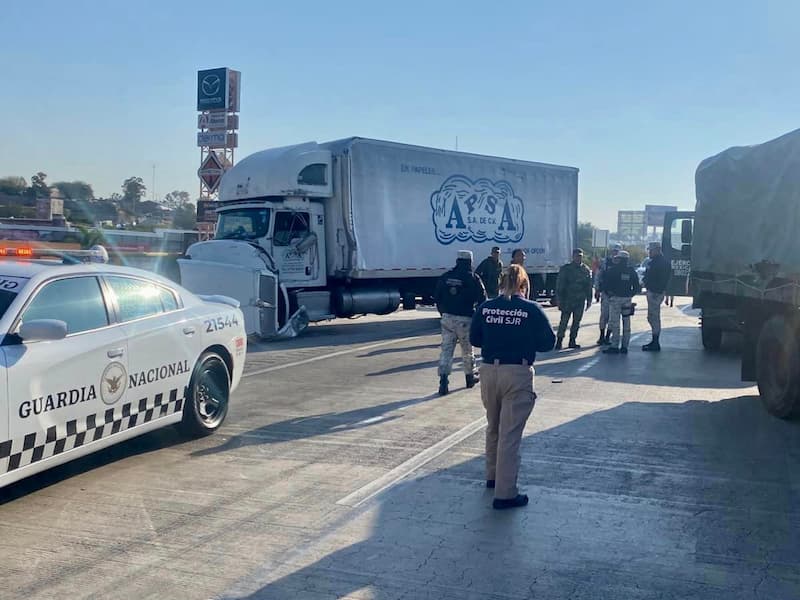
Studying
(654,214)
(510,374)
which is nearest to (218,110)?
(510,374)

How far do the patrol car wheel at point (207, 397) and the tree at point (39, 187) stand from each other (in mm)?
26741

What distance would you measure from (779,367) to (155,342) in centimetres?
631

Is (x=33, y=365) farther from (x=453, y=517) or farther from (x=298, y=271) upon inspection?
(x=298, y=271)

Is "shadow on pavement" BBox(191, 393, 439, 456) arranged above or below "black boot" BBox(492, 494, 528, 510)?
below

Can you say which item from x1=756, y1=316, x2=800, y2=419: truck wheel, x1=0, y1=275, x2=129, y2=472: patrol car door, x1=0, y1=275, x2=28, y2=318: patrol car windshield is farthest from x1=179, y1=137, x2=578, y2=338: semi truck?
x1=0, y1=275, x2=28, y2=318: patrol car windshield

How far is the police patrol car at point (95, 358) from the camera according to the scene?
5305 millimetres

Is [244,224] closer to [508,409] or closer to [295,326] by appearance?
[295,326]

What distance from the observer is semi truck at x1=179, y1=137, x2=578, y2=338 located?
16.2m

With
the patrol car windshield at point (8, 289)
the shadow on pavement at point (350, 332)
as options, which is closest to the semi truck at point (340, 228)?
the shadow on pavement at point (350, 332)

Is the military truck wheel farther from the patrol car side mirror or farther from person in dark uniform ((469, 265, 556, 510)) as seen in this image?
the patrol car side mirror

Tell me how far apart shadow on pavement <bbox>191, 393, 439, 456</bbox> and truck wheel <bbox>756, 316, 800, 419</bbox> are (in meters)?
3.88

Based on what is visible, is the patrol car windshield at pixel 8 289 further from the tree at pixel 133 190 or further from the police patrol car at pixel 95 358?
the tree at pixel 133 190

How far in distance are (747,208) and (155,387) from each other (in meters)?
7.24

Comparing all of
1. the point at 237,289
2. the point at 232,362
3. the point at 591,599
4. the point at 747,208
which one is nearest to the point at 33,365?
the point at 232,362
